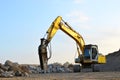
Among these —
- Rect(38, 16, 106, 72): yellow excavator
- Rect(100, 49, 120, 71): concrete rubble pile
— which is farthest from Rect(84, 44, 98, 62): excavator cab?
Rect(100, 49, 120, 71): concrete rubble pile

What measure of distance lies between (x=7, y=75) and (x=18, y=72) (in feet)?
9.30

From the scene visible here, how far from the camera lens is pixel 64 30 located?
48.7m

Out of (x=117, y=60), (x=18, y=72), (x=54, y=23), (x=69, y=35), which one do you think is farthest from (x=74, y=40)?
(x=117, y=60)

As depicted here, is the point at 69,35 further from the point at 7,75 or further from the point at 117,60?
the point at 117,60

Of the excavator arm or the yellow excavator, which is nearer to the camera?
the excavator arm

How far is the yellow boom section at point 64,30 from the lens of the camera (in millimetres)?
44619

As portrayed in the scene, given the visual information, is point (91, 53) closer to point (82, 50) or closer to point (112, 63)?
point (82, 50)

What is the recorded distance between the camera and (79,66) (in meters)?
51.9

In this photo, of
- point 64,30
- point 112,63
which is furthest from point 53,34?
point 112,63

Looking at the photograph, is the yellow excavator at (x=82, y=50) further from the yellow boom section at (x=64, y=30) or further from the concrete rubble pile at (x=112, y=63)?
the concrete rubble pile at (x=112, y=63)

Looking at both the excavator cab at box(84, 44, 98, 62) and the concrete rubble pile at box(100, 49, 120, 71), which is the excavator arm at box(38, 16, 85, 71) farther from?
the concrete rubble pile at box(100, 49, 120, 71)

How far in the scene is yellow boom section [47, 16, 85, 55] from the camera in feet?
146

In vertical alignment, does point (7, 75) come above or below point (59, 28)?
below

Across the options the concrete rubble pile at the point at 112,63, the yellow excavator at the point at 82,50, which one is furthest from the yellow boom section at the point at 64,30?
the concrete rubble pile at the point at 112,63
